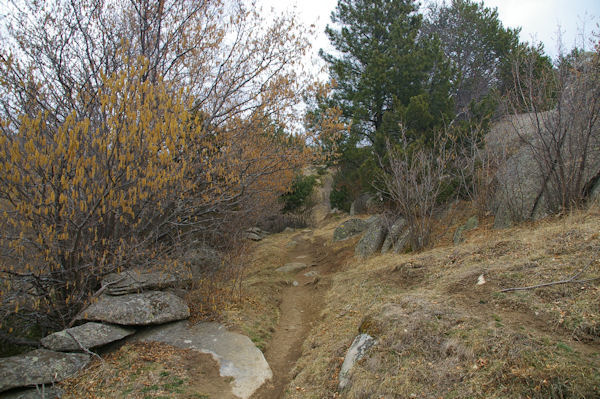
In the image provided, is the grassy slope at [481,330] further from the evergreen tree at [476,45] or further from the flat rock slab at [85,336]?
the evergreen tree at [476,45]

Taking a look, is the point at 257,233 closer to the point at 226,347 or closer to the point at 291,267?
the point at 291,267

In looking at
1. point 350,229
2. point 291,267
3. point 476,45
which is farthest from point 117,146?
point 476,45

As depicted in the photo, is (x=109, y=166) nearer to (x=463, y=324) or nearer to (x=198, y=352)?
(x=198, y=352)

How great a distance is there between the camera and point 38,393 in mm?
3826

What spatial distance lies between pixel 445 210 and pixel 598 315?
754 centimetres

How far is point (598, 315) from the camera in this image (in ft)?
11.2

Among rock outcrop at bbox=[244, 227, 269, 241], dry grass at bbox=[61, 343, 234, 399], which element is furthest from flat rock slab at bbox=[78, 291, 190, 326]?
rock outcrop at bbox=[244, 227, 269, 241]

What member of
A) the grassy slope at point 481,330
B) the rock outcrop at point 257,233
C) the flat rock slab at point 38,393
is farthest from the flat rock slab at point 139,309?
the rock outcrop at point 257,233

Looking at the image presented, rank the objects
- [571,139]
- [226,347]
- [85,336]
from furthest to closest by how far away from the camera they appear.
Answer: [571,139] < [226,347] < [85,336]

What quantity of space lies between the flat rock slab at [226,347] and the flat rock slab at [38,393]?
1307 millimetres

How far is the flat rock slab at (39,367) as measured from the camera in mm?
3795

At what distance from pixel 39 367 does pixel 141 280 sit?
2147mm

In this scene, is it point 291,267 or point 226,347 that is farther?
point 291,267

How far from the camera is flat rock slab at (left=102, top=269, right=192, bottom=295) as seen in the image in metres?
5.77
